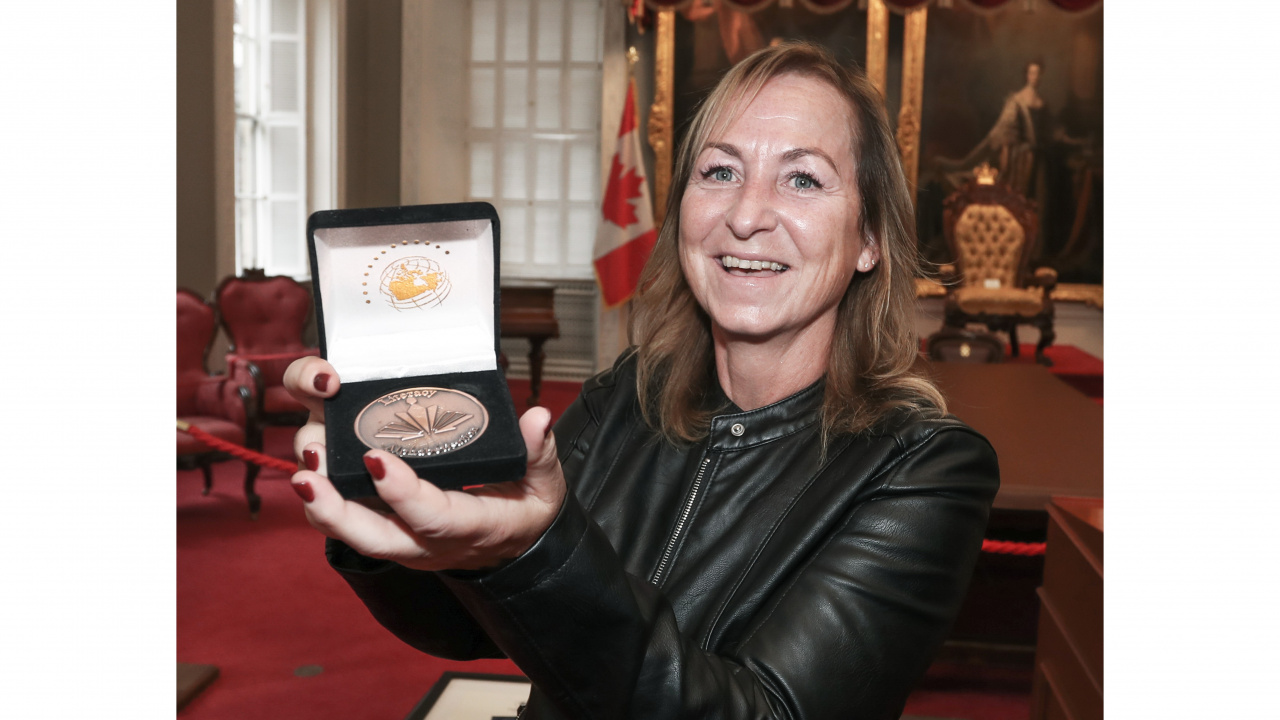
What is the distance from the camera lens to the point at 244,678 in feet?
11.4

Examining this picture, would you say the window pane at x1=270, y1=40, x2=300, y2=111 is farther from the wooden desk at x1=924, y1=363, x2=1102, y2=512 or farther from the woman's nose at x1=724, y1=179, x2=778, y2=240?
the woman's nose at x1=724, y1=179, x2=778, y2=240

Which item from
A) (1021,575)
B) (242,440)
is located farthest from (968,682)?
(242,440)

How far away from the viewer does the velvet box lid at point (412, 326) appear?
0.92m

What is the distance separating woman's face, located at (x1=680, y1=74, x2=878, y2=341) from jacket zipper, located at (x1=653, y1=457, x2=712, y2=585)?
8.1 inches

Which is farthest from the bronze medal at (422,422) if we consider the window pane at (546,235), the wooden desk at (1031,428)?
the window pane at (546,235)

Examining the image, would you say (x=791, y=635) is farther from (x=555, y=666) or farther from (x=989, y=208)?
(x=989, y=208)

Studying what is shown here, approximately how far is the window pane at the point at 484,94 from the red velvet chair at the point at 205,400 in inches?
210

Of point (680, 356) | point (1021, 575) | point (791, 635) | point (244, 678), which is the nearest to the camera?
point (791, 635)

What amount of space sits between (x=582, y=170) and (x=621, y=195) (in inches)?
45.4

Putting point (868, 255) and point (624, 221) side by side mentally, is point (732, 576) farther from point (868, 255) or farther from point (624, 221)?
point (624, 221)

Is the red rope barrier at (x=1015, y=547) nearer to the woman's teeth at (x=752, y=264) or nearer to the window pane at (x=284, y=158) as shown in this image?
the woman's teeth at (x=752, y=264)

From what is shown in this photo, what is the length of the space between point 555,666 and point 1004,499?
2312mm

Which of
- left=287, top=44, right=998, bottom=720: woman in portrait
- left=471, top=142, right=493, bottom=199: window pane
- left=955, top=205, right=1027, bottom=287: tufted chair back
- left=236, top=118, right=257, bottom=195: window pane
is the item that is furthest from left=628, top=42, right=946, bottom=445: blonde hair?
left=471, top=142, right=493, bottom=199: window pane

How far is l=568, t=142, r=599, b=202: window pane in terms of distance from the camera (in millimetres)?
10281
